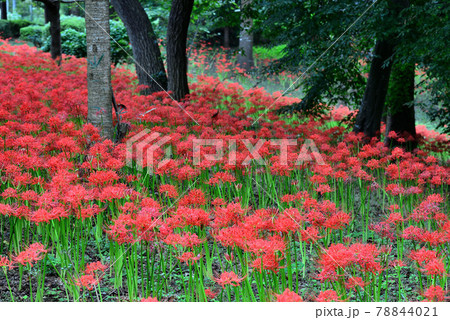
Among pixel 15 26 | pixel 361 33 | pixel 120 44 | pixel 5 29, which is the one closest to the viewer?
pixel 361 33

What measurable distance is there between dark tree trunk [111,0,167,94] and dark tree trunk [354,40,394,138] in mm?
4130

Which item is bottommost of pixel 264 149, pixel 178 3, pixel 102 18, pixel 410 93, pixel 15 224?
pixel 15 224

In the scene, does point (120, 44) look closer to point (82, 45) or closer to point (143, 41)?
point (82, 45)

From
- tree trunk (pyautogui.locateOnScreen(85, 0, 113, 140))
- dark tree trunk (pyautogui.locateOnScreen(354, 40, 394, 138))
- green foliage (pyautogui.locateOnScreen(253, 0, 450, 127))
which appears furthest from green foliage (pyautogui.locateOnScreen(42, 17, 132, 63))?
tree trunk (pyautogui.locateOnScreen(85, 0, 113, 140))

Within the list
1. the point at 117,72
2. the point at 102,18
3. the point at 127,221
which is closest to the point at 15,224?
the point at 127,221

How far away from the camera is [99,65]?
5.77 metres

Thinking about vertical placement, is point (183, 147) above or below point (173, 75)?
below

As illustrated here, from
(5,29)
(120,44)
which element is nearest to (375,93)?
(120,44)

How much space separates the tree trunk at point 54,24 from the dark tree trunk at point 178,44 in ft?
12.6

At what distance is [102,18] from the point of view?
5.55 m

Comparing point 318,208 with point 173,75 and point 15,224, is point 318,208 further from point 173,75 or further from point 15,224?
point 173,75

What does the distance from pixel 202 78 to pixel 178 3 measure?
3.92 meters

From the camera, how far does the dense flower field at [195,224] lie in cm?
289

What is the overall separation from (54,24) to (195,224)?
10766mm
